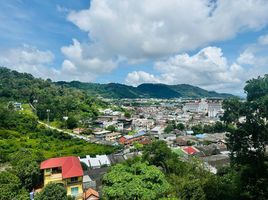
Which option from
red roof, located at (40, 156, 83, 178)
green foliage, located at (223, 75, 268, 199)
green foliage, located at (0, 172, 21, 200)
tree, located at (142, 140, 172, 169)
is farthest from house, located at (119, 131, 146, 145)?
green foliage, located at (223, 75, 268, 199)

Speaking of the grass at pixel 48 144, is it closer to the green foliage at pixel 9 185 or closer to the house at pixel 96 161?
the house at pixel 96 161

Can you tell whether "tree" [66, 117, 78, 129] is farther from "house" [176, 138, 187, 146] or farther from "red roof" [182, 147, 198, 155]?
"red roof" [182, 147, 198, 155]

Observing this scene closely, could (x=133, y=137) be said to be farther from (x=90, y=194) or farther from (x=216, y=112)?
(x=216, y=112)

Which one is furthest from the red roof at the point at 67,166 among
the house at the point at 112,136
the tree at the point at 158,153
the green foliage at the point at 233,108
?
the house at the point at 112,136

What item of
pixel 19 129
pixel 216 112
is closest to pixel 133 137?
pixel 19 129

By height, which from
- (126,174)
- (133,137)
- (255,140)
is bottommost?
(133,137)

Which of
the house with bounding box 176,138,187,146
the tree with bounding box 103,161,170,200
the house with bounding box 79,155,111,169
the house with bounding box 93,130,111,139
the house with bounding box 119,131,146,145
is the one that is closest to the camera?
the tree with bounding box 103,161,170,200
